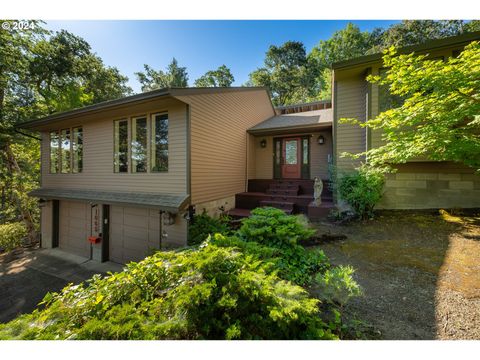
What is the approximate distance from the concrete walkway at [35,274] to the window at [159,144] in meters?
3.71

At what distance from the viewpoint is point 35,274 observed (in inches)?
262

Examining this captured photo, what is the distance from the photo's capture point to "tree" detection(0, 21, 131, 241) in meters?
8.91

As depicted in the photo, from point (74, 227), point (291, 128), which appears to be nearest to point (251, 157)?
point (291, 128)

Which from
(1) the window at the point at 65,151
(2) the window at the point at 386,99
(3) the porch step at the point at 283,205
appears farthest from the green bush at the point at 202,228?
(1) the window at the point at 65,151

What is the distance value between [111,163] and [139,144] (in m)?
1.44

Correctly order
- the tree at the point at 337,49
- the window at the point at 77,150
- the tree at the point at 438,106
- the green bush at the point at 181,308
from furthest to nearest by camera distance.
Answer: the tree at the point at 337,49
the window at the point at 77,150
the tree at the point at 438,106
the green bush at the point at 181,308

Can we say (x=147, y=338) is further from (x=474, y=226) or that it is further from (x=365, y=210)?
(x=474, y=226)

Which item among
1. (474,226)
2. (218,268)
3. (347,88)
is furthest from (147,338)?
(347,88)

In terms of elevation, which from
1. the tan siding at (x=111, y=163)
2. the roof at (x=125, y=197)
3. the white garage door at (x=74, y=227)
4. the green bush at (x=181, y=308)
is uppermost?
the tan siding at (x=111, y=163)

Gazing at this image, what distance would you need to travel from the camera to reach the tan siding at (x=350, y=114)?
6.56m

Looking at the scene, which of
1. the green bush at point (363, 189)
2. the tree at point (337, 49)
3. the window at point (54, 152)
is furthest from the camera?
the tree at point (337, 49)

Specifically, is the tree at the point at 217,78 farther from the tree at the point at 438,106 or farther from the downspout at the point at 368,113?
the tree at the point at 438,106

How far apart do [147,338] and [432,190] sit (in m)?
7.84

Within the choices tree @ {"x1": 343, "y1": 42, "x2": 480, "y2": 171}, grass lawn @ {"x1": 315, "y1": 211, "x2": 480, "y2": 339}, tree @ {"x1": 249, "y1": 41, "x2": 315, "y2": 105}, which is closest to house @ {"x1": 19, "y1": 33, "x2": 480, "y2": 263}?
tree @ {"x1": 343, "y1": 42, "x2": 480, "y2": 171}
